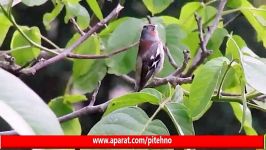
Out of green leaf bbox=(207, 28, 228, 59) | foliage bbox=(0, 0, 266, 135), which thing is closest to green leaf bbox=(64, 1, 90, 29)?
foliage bbox=(0, 0, 266, 135)

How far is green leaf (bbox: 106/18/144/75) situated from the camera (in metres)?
1.04

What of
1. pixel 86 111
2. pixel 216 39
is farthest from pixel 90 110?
pixel 216 39

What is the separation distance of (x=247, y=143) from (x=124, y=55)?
0.36 meters

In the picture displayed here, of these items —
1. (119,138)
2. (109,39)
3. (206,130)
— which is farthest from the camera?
(206,130)

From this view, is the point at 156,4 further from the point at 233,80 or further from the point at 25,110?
the point at 25,110

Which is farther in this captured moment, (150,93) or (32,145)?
(150,93)

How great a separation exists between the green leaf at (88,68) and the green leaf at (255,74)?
1.37ft

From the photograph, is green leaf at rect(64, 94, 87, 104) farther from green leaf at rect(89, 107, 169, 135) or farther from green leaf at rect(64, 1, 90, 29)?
green leaf at rect(89, 107, 169, 135)

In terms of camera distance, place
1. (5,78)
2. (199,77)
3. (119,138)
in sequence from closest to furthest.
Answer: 1. (5,78)
2. (119,138)
3. (199,77)

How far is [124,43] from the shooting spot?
3.47 feet

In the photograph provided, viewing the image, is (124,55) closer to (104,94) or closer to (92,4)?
(92,4)

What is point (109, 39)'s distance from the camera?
105cm

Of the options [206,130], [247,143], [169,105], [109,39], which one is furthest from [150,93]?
[206,130]

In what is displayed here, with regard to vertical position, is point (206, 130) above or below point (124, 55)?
below
